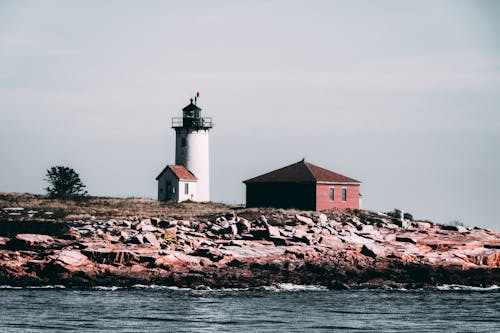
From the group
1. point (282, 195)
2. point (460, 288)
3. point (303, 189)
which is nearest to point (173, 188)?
point (282, 195)

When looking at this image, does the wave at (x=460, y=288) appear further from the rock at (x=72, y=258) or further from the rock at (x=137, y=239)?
the rock at (x=72, y=258)

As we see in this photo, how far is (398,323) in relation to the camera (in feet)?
119

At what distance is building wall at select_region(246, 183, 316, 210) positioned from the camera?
227ft

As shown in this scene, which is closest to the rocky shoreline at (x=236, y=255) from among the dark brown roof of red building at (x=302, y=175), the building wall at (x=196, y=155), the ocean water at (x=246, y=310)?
the ocean water at (x=246, y=310)

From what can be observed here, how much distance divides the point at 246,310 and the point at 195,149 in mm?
39787

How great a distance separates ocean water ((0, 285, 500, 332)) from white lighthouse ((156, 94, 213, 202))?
30.9m

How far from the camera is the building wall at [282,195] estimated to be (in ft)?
227

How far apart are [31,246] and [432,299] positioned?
63.6 feet

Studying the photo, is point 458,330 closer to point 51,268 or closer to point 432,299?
point 432,299

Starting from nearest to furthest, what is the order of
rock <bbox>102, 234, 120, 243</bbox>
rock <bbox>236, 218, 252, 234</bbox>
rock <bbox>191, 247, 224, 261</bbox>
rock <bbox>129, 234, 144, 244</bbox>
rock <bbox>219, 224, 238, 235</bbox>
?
rock <bbox>191, 247, 224, 261</bbox>, rock <bbox>129, 234, 144, 244</bbox>, rock <bbox>102, 234, 120, 243</bbox>, rock <bbox>219, 224, 238, 235</bbox>, rock <bbox>236, 218, 252, 234</bbox>

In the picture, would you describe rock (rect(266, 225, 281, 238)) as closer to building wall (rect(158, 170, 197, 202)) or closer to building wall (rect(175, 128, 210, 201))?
building wall (rect(158, 170, 197, 202))

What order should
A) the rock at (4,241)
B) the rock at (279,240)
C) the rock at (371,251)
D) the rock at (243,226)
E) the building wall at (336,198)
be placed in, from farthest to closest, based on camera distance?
1. the building wall at (336,198)
2. the rock at (243,226)
3. the rock at (279,240)
4. the rock at (371,251)
5. the rock at (4,241)

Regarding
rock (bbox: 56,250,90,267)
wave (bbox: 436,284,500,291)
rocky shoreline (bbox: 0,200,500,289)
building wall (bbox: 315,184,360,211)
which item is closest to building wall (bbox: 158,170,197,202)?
building wall (bbox: 315,184,360,211)

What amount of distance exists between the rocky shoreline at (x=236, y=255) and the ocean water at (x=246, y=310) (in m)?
1.02
